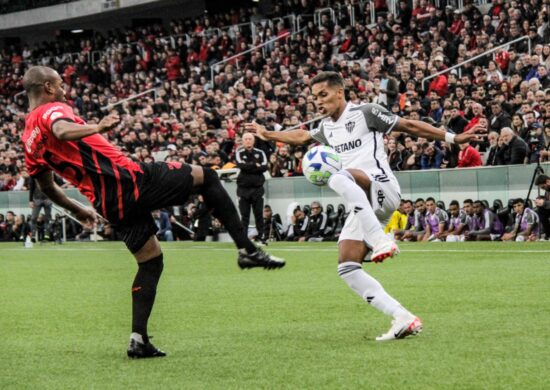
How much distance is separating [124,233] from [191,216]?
822 inches

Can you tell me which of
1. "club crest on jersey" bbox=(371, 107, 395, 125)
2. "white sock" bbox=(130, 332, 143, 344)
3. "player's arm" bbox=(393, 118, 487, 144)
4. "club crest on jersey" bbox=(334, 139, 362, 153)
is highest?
"club crest on jersey" bbox=(371, 107, 395, 125)

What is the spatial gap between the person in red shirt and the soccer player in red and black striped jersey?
49.9ft

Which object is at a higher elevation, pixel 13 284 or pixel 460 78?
pixel 460 78

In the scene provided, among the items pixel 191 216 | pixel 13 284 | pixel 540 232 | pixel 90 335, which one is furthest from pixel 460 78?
pixel 90 335

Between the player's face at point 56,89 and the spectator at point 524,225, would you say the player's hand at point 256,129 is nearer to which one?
the player's face at point 56,89

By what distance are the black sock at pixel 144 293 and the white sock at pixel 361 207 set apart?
5.12 ft

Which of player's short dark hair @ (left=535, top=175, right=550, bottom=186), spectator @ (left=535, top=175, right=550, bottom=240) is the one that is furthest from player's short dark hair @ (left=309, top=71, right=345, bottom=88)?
player's short dark hair @ (left=535, top=175, right=550, bottom=186)

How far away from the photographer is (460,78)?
83.7 ft

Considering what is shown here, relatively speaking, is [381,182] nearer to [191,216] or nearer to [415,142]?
[415,142]

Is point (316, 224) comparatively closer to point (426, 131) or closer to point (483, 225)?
point (483, 225)

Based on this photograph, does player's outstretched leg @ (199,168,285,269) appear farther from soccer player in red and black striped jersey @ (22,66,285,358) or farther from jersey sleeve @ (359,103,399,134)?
jersey sleeve @ (359,103,399,134)

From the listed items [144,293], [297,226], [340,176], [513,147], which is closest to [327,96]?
[340,176]

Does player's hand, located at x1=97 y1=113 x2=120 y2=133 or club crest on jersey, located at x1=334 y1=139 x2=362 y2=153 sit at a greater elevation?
player's hand, located at x1=97 y1=113 x2=120 y2=133

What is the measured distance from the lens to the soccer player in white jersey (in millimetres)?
8570
